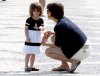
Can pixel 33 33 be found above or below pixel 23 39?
above

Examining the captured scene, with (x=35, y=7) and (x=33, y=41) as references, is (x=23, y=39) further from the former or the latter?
(x=35, y=7)

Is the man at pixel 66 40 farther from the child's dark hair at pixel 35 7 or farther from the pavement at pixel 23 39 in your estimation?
the pavement at pixel 23 39

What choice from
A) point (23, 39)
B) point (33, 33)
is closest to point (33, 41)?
point (33, 33)

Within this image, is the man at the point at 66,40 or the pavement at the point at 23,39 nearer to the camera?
the man at the point at 66,40

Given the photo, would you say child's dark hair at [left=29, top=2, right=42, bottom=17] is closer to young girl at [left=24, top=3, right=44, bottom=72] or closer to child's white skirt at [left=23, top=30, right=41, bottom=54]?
young girl at [left=24, top=3, right=44, bottom=72]

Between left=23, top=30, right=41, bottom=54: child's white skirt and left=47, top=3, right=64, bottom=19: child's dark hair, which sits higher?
left=47, top=3, right=64, bottom=19: child's dark hair

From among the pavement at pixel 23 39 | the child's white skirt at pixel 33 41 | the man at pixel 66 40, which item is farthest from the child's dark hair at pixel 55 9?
the pavement at pixel 23 39

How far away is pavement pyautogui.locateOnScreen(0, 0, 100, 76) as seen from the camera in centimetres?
987

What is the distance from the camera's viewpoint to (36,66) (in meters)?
10.4

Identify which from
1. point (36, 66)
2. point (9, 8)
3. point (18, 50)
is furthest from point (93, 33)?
point (9, 8)

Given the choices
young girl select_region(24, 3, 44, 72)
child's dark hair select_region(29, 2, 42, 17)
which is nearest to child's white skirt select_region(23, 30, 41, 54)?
young girl select_region(24, 3, 44, 72)

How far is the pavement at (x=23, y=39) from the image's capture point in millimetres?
9867

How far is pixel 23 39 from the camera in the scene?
563 inches

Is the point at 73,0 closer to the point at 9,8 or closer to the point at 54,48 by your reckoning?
the point at 9,8
